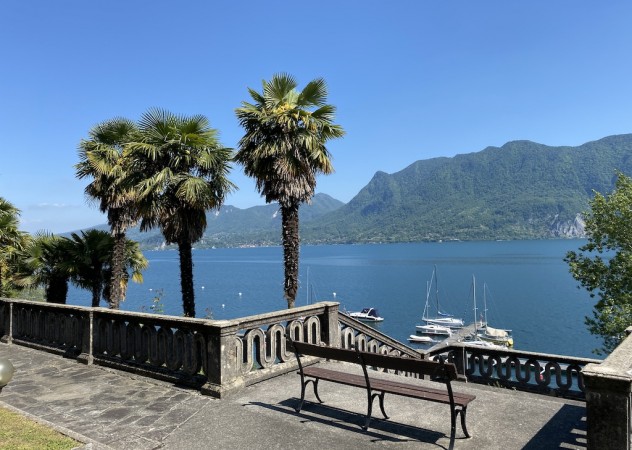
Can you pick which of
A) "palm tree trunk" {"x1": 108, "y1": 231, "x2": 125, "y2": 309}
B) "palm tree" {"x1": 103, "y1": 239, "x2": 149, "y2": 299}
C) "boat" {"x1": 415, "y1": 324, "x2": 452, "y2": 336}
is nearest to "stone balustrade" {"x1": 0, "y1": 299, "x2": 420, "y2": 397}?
"palm tree trunk" {"x1": 108, "y1": 231, "x2": 125, "y2": 309}

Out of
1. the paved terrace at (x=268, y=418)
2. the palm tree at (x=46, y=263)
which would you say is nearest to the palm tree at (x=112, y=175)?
the palm tree at (x=46, y=263)

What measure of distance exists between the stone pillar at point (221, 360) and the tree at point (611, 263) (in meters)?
Result: 22.9

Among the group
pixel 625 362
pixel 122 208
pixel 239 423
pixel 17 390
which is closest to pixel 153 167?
pixel 122 208

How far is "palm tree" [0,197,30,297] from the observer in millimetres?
17250

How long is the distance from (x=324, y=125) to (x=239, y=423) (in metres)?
10.4

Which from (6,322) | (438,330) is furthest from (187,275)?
(438,330)

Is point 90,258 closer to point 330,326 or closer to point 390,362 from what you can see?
point 330,326

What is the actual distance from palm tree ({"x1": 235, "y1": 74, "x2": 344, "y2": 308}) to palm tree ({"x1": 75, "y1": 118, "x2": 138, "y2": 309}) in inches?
269

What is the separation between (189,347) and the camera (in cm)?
742

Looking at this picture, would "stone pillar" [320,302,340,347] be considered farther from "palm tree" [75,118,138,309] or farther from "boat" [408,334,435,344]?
"boat" [408,334,435,344]

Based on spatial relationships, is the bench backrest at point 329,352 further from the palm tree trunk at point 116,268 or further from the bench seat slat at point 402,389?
the palm tree trunk at point 116,268

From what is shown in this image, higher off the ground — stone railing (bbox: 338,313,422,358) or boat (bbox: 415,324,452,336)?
stone railing (bbox: 338,313,422,358)

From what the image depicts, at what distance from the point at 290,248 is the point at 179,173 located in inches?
175

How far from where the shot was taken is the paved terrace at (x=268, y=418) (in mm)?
5109
